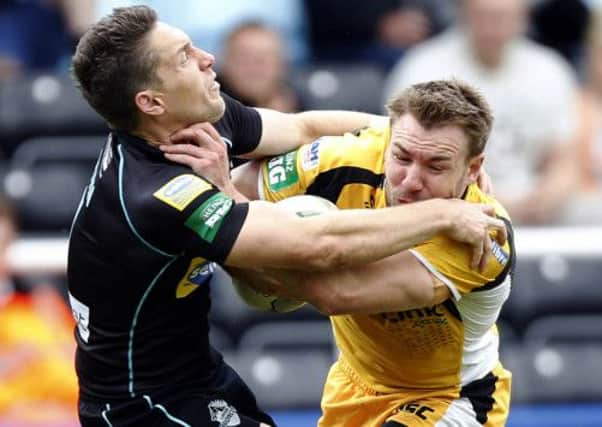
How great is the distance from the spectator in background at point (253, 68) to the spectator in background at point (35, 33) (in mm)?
1181

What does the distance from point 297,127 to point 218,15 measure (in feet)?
11.7

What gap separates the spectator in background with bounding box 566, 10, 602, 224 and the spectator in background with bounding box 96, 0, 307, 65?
1.77m

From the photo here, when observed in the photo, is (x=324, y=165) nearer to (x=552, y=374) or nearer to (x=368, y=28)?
(x=552, y=374)

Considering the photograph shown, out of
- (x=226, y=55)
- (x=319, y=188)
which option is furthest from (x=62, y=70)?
(x=319, y=188)

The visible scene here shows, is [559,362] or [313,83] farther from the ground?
[313,83]

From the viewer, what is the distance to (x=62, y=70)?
9406 mm

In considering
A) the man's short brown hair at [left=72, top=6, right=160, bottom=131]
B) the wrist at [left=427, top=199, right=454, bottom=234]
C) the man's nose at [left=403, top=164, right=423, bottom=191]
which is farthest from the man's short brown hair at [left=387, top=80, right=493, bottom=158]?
the man's short brown hair at [left=72, top=6, right=160, bottom=131]

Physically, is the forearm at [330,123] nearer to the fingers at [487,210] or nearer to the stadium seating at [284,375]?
the fingers at [487,210]

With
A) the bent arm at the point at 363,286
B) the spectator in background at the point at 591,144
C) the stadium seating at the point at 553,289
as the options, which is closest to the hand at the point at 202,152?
the bent arm at the point at 363,286

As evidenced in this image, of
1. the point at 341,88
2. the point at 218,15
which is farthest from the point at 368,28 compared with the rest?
the point at 218,15

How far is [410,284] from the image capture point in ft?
16.4

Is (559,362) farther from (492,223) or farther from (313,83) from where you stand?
(492,223)

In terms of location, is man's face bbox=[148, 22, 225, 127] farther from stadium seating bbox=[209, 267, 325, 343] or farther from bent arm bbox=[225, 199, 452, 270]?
stadium seating bbox=[209, 267, 325, 343]

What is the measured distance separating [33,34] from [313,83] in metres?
1.78
